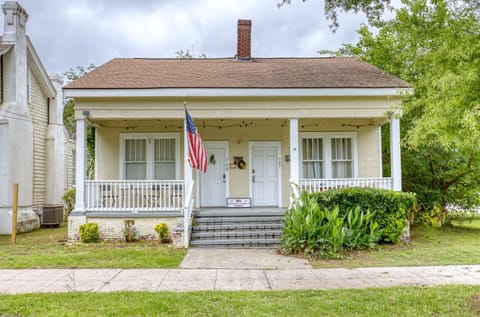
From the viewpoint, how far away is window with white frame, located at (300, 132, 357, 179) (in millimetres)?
12352

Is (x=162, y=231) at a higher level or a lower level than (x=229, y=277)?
higher

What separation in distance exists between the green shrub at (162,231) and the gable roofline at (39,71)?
27.2 feet

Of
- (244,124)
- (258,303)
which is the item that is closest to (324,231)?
(258,303)

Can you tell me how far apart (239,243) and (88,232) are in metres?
3.84

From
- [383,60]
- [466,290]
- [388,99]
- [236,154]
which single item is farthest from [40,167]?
[466,290]

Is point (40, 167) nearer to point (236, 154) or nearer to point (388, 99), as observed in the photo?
point (236, 154)

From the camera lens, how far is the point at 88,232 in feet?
32.5

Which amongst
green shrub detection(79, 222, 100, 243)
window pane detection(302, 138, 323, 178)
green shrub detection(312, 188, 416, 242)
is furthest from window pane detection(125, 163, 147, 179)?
green shrub detection(312, 188, 416, 242)

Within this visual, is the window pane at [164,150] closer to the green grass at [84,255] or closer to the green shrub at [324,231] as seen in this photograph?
the green grass at [84,255]

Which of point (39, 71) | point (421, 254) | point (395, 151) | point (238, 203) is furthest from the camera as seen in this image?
point (39, 71)

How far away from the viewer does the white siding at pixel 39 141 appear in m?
14.1

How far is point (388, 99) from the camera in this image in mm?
10641

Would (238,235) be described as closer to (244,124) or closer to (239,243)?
(239,243)

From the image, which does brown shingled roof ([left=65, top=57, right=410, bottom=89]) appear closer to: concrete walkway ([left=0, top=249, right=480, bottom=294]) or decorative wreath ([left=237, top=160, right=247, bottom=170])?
decorative wreath ([left=237, top=160, right=247, bottom=170])
